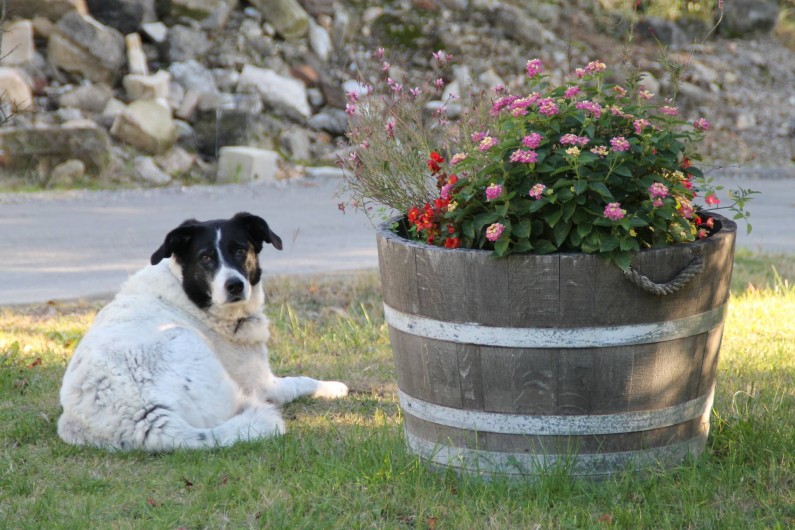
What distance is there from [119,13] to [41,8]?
1.18 meters

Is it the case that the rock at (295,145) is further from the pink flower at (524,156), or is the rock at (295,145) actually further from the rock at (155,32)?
the pink flower at (524,156)

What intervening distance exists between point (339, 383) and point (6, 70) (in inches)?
374

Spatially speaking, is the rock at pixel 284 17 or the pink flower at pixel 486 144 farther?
the rock at pixel 284 17

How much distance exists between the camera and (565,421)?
350 centimetres

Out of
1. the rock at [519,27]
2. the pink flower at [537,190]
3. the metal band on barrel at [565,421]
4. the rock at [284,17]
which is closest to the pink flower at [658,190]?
the pink flower at [537,190]

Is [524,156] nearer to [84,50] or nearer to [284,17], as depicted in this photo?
[84,50]

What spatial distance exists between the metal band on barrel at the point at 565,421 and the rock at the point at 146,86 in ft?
36.5

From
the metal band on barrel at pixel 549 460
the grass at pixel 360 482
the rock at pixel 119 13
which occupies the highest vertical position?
the rock at pixel 119 13

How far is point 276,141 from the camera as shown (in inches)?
544

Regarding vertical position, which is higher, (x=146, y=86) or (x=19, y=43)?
(x=19, y=43)

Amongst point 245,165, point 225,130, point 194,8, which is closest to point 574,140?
point 245,165

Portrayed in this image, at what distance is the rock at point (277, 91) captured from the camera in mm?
14391

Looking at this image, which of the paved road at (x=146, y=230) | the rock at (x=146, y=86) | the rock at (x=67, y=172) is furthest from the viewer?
the rock at (x=146, y=86)

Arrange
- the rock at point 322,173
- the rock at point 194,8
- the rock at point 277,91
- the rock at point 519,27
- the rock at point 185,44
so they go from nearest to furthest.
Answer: the rock at point 322,173
the rock at point 277,91
the rock at point 185,44
the rock at point 194,8
the rock at point 519,27
